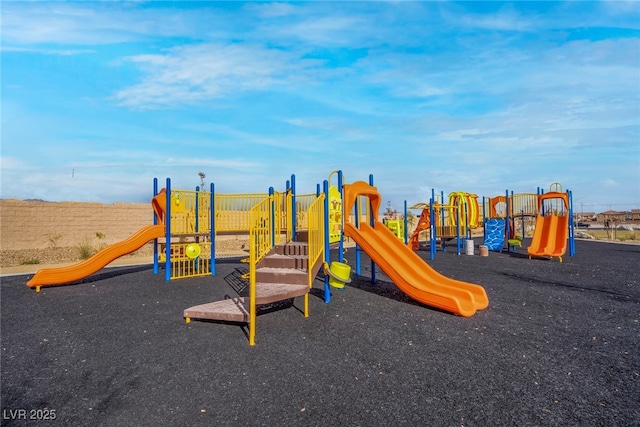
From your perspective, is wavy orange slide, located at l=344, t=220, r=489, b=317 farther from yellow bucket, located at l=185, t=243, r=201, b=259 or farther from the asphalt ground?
yellow bucket, located at l=185, t=243, r=201, b=259

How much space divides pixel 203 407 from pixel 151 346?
82.5 inches

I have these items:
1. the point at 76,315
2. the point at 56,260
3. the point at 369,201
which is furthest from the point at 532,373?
the point at 56,260

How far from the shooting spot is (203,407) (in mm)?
3340

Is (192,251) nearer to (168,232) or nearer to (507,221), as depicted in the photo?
(168,232)

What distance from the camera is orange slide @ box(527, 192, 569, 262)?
47.6ft

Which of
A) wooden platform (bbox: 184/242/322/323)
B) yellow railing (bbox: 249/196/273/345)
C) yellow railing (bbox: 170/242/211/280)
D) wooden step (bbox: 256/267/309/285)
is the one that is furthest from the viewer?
yellow railing (bbox: 170/242/211/280)

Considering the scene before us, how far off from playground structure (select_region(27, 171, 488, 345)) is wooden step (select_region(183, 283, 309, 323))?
2 centimetres

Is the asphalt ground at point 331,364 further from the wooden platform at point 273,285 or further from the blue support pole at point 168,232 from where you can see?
the blue support pole at point 168,232

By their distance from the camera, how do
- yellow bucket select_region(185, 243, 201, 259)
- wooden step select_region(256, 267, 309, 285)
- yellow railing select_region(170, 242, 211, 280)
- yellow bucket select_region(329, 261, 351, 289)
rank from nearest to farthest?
wooden step select_region(256, 267, 309, 285) → yellow bucket select_region(329, 261, 351, 289) → yellow bucket select_region(185, 243, 201, 259) → yellow railing select_region(170, 242, 211, 280)

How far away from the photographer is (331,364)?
14.1ft

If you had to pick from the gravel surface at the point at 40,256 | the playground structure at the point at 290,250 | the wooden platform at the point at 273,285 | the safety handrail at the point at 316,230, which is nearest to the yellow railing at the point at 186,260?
the playground structure at the point at 290,250

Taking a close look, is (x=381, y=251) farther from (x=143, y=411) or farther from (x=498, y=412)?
(x=143, y=411)

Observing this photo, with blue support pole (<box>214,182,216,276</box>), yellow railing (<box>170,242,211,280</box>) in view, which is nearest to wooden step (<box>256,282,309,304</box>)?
blue support pole (<box>214,182,216,276</box>)

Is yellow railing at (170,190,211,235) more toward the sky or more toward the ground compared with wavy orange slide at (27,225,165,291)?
more toward the sky
